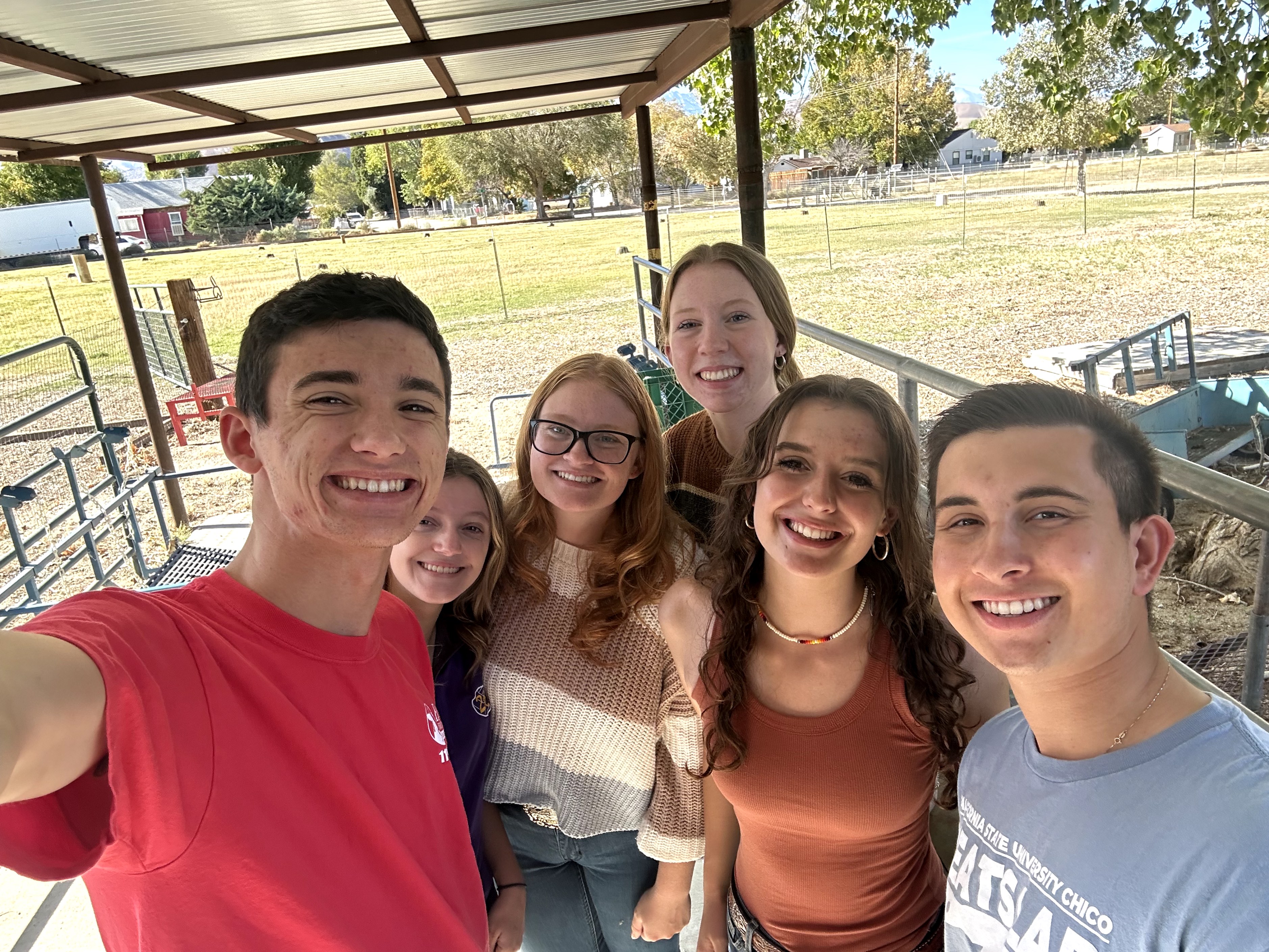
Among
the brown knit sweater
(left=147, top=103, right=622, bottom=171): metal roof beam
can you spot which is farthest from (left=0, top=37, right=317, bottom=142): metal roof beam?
the brown knit sweater

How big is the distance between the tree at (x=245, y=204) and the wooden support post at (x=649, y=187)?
153 ft

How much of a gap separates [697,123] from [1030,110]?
42.9ft

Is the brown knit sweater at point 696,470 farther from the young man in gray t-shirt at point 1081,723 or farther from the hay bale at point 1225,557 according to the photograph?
the hay bale at point 1225,557

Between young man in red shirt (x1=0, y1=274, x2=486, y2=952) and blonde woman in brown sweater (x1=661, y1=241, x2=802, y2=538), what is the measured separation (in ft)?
2.86

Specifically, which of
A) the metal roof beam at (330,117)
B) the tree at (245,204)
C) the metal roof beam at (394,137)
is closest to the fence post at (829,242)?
the metal roof beam at (394,137)

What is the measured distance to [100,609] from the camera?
0.93 metres

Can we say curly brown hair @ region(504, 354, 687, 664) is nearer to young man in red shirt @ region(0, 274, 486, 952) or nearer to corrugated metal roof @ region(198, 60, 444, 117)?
young man in red shirt @ region(0, 274, 486, 952)

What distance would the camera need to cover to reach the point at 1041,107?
23000 millimetres

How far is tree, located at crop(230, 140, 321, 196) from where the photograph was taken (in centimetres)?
4834

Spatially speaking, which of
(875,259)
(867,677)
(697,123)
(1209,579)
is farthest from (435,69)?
(697,123)

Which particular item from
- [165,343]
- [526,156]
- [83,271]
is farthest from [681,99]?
[165,343]

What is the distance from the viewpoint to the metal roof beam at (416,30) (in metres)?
3.35

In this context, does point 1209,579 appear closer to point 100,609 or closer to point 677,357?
point 677,357

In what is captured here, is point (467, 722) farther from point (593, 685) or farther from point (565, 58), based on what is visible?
point (565, 58)
